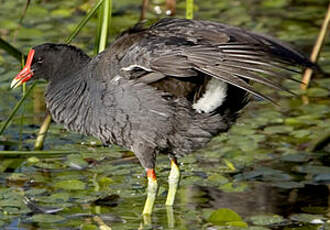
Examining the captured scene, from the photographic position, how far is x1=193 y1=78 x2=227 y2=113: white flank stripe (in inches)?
167

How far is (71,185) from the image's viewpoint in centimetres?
477

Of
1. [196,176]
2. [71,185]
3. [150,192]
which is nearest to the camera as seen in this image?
[150,192]

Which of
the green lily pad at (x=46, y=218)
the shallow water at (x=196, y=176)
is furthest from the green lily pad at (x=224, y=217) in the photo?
the green lily pad at (x=46, y=218)

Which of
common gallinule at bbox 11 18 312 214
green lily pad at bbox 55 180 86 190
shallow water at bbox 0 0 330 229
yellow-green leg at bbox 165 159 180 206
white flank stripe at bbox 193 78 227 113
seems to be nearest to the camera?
common gallinule at bbox 11 18 312 214

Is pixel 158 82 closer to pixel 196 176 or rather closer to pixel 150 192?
pixel 150 192

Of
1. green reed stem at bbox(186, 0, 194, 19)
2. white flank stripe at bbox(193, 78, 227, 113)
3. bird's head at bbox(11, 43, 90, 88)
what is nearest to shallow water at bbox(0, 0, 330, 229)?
bird's head at bbox(11, 43, 90, 88)

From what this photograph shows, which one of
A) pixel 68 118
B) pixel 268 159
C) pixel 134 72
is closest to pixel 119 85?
pixel 134 72

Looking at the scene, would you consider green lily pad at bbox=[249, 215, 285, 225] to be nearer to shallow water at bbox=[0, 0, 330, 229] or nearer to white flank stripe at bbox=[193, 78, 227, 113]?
shallow water at bbox=[0, 0, 330, 229]

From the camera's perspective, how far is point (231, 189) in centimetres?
475

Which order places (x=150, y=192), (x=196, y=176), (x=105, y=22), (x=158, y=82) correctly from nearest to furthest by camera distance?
(x=158, y=82) → (x=150, y=192) → (x=105, y=22) → (x=196, y=176)

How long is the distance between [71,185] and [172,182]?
560 millimetres

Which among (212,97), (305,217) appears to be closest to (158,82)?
(212,97)

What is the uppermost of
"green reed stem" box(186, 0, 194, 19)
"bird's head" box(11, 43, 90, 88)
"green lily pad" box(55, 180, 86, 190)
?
"green reed stem" box(186, 0, 194, 19)

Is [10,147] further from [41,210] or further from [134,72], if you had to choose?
[134,72]
